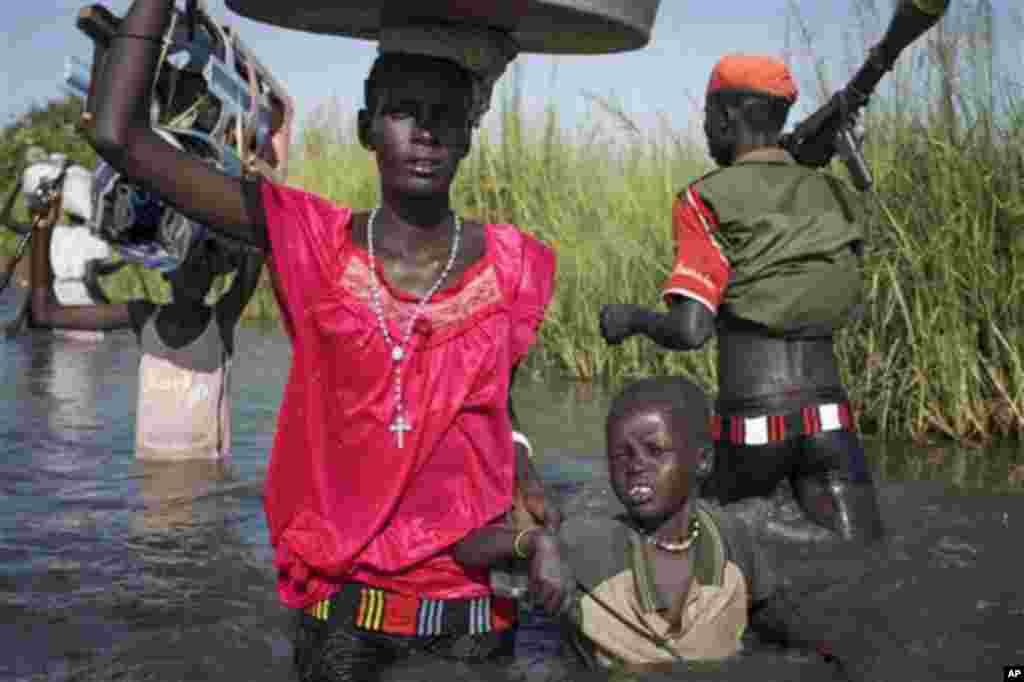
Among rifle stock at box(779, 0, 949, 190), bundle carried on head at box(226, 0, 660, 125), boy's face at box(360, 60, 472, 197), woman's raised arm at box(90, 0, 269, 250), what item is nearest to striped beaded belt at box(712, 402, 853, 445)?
rifle stock at box(779, 0, 949, 190)

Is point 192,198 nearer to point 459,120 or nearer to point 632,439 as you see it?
point 459,120

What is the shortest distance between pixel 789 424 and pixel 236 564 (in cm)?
192

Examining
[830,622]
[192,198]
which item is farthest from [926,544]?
[192,198]

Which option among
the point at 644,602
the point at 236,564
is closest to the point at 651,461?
the point at 644,602

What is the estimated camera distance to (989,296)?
7012mm

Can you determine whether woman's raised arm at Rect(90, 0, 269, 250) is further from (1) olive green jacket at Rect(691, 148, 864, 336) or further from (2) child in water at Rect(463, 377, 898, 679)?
(1) olive green jacket at Rect(691, 148, 864, 336)

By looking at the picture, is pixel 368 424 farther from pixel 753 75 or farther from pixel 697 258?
pixel 753 75

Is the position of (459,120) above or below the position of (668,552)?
above

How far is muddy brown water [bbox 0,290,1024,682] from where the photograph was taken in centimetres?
379

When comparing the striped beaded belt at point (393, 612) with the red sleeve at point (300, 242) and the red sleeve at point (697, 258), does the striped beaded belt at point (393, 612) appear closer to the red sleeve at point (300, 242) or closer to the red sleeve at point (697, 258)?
the red sleeve at point (300, 242)

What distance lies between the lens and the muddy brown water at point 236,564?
379cm

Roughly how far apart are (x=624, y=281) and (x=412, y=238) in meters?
6.14

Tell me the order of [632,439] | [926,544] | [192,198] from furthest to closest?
1. [926,544]
2. [632,439]
3. [192,198]

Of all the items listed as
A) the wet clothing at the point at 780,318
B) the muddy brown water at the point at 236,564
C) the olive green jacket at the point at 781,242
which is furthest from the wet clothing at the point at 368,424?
the olive green jacket at the point at 781,242
